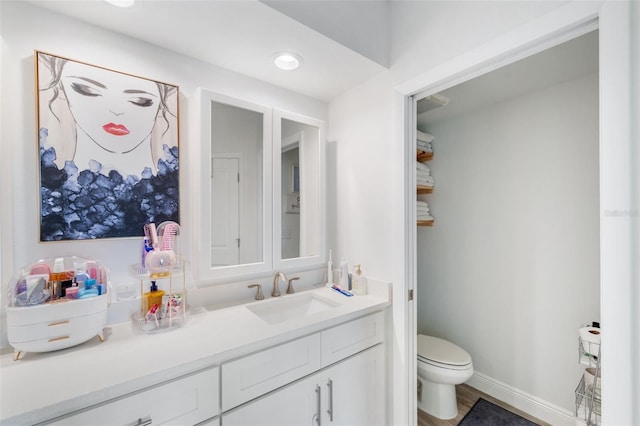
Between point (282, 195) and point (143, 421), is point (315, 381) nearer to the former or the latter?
point (143, 421)

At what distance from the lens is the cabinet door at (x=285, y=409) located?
104 centimetres

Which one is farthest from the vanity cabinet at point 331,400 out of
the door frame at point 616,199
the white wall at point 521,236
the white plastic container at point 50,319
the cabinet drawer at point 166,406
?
the white wall at point 521,236

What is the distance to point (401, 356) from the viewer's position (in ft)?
4.96

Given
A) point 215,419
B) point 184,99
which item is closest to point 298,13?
point 184,99

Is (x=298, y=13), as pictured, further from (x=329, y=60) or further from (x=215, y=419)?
(x=215, y=419)

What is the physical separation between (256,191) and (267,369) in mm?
906

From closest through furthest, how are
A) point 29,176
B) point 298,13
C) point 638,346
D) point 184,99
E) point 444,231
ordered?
point 638,346 < point 29,176 < point 298,13 < point 184,99 < point 444,231

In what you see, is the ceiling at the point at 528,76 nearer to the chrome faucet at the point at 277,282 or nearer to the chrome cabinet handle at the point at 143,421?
the chrome faucet at the point at 277,282

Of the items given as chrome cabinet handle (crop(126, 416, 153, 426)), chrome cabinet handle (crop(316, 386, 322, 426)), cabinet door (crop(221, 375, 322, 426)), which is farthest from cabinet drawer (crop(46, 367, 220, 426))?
chrome cabinet handle (crop(316, 386, 322, 426))

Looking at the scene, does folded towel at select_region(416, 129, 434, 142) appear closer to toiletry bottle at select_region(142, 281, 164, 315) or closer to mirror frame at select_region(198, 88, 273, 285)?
mirror frame at select_region(198, 88, 273, 285)

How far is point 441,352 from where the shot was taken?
1.94 m

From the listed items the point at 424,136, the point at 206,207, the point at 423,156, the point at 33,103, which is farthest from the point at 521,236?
the point at 33,103

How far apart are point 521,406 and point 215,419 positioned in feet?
6.97

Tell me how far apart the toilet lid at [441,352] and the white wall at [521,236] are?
1.22 ft
